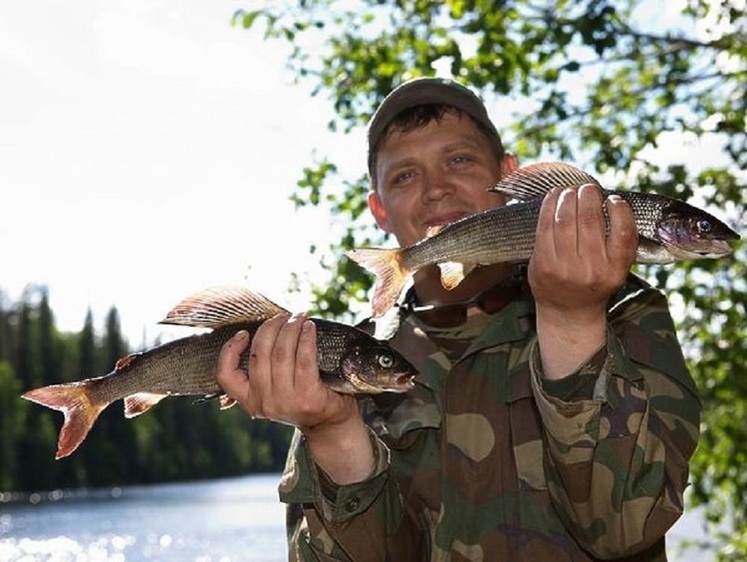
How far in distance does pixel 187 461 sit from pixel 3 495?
1263 inches

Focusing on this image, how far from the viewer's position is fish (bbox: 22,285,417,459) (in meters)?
4.16

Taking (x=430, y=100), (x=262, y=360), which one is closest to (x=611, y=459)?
(x=262, y=360)

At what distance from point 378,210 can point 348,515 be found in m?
1.87

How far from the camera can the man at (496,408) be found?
364 cm

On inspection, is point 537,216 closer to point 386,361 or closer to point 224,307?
point 386,361

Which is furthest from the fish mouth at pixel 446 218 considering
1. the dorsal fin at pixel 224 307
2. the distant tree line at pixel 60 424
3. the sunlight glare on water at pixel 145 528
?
the distant tree line at pixel 60 424

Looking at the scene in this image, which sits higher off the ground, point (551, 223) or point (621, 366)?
point (551, 223)

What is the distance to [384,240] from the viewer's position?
10.1 metres

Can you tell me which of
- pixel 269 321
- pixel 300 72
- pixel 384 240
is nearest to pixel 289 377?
pixel 269 321

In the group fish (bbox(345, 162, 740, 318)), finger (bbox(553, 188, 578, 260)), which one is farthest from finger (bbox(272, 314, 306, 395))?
finger (bbox(553, 188, 578, 260))

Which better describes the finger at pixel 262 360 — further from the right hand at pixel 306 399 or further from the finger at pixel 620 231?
the finger at pixel 620 231

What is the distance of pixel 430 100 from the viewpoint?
5195 mm

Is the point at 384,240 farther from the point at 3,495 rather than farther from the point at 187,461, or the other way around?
the point at 187,461

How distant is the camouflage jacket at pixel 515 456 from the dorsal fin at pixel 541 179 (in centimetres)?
58
